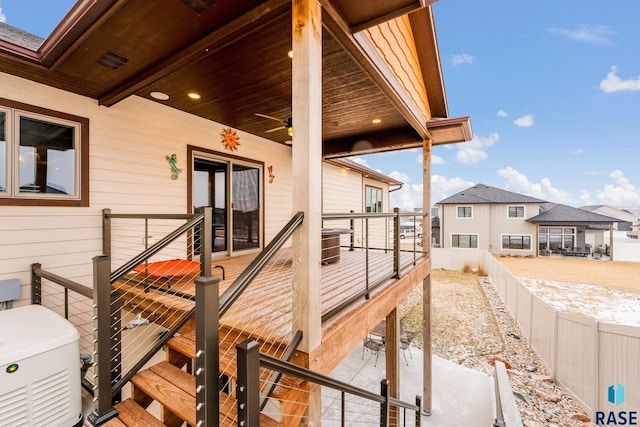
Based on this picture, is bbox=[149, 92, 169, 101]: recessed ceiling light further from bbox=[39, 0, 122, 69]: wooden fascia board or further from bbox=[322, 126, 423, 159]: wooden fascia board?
bbox=[322, 126, 423, 159]: wooden fascia board

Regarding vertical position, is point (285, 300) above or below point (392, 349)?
above

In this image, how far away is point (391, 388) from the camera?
4332mm

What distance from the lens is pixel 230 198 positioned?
218 inches

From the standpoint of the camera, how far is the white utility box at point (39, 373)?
190cm

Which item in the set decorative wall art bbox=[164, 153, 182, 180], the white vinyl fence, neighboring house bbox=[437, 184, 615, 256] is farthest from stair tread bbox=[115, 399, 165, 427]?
neighboring house bbox=[437, 184, 615, 256]

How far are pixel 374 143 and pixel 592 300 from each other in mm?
10511

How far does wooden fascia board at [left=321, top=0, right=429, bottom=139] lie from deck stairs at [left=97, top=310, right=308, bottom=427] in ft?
7.87

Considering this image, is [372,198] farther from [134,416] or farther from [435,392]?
[134,416]

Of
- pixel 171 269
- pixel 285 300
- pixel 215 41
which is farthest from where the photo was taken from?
pixel 171 269

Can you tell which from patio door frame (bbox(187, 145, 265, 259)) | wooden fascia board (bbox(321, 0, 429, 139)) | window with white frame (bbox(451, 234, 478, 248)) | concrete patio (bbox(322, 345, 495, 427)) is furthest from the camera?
window with white frame (bbox(451, 234, 478, 248))

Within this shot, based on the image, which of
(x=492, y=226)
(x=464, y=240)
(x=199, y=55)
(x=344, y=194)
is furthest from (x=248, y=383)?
(x=492, y=226)

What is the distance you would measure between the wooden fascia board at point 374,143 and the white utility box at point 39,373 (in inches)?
215

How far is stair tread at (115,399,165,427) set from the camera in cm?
189

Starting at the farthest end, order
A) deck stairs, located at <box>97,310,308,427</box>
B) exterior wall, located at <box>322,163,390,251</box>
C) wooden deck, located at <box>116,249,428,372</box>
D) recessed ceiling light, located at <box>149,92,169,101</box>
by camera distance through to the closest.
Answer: exterior wall, located at <box>322,163,390,251</box>
recessed ceiling light, located at <box>149,92,169,101</box>
wooden deck, located at <box>116,249,428,372</box>
deck stairs, located at <box>97,310,308,427</box>
